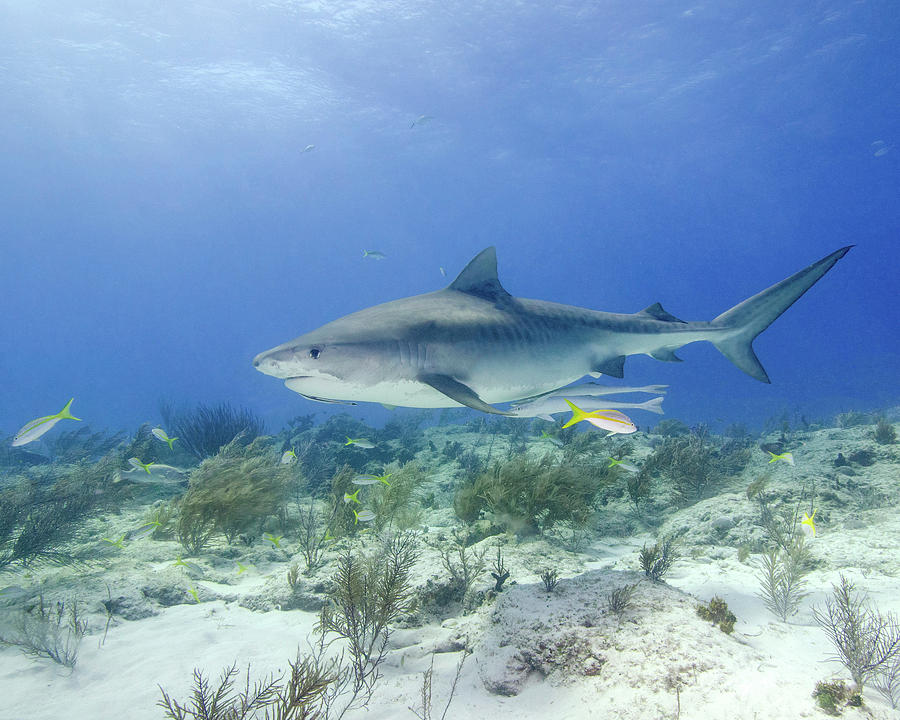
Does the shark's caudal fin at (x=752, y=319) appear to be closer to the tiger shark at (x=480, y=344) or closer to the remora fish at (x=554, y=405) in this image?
the tiger shark at (x=480, y=344)

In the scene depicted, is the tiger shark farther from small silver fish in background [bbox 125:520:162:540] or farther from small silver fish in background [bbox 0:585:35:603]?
small silver fish in background [bbox 125:520:162:540]

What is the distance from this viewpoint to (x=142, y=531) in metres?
5.82

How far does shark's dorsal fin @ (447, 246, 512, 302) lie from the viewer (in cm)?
521

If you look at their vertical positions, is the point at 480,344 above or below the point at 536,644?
above

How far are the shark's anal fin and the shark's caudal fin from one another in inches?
138

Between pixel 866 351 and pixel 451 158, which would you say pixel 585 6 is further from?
pixel 866 351

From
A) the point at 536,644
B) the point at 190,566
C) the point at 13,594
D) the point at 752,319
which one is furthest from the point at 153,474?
the point at 752,319

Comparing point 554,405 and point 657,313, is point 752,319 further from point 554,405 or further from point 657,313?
point 554,405

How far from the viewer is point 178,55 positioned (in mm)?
38375

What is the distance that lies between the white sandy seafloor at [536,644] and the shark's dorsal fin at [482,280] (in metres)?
3.15

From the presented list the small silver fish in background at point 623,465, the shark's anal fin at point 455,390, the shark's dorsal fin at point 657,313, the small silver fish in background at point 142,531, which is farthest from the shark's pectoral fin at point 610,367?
the small silver fish in background at point 142,531

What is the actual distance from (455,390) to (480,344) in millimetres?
852

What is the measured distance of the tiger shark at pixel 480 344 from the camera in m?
3.59

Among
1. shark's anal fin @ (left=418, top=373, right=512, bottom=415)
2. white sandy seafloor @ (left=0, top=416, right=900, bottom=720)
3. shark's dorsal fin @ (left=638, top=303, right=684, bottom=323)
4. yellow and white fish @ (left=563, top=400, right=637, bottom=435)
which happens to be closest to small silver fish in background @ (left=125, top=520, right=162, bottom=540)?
white sandy seafloor @ (left=0, top=416, right=900, bottom=720)
